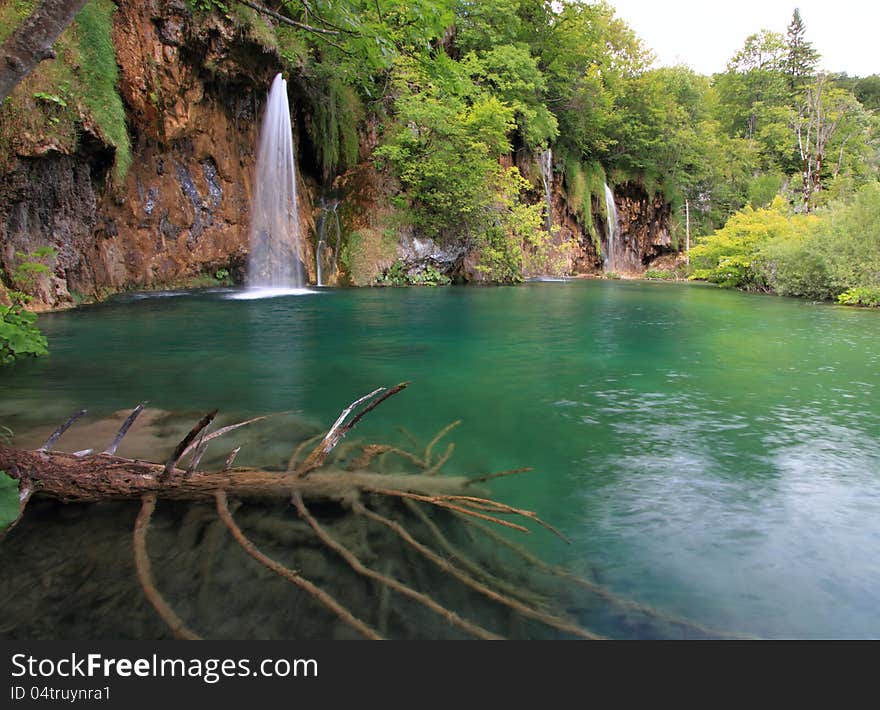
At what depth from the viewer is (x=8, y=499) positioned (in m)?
2.30

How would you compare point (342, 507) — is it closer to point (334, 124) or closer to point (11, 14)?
point (11, 14)

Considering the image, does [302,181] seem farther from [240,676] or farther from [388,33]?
[240,676]

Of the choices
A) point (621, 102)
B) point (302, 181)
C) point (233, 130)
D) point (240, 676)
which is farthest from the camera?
point (621, 102)

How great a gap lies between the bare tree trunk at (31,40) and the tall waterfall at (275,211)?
58.4ft

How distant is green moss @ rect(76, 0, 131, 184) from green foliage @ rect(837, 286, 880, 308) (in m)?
19.6

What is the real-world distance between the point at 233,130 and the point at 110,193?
515 cm

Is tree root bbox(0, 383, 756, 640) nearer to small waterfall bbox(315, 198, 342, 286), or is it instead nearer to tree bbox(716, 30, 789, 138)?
small waterfall bbox(315, 198, 342, 286)

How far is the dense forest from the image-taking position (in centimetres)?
1070

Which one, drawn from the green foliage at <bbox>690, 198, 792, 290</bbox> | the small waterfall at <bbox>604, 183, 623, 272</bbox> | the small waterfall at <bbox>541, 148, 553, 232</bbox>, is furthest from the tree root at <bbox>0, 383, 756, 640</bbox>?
the small waterfall at <bbox>604, 183, 623, 272</bbox>

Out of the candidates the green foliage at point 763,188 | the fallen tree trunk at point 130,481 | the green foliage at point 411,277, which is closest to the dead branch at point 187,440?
the fallen tree trunk at point 130,481

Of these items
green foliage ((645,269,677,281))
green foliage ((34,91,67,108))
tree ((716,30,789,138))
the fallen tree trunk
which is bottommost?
the fallen tree trunk

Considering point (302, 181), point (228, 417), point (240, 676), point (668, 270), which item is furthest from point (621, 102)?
point (240, 676)

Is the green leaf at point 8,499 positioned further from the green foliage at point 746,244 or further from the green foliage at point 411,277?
the green foliage at point 746,244

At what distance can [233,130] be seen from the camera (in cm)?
1847
